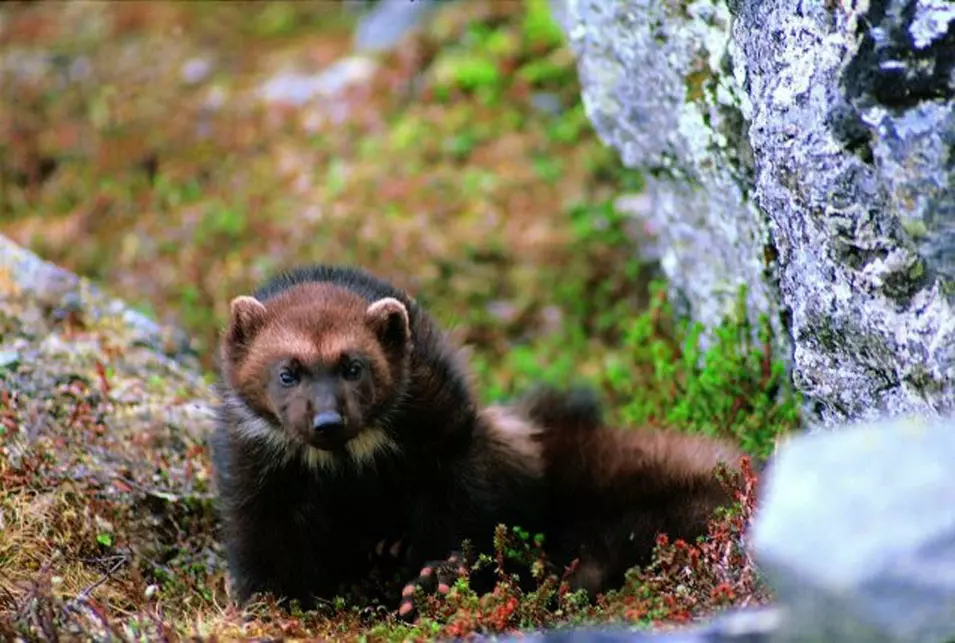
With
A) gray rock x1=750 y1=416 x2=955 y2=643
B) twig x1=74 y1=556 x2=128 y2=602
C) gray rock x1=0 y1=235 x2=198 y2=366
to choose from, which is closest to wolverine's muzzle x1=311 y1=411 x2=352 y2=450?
twig x1=74 y1=556 x2=128 y2=602

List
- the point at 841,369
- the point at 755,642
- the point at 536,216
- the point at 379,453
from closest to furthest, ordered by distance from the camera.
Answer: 1. the point at 755,642
2. the point at 841,369
3. the point at 379,453
4. the point at 536,216

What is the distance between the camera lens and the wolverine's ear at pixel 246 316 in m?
5.22

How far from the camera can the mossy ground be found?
16.5 feet

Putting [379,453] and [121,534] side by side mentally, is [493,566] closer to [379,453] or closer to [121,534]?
[379,453]

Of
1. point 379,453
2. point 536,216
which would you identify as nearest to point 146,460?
point 379,453

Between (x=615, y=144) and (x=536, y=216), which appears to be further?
(x=536, y=216)

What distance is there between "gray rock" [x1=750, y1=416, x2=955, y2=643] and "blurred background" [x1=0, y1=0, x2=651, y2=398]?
5.81 m

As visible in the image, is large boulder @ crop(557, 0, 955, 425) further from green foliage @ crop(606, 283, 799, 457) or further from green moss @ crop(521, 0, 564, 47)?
green moss @ crop(521, 0, 564, 47)

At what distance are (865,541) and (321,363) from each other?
267 cm

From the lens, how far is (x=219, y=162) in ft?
37.2

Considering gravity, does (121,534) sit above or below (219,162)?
above

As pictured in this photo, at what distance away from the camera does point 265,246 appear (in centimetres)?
991

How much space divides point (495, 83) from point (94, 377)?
587cm

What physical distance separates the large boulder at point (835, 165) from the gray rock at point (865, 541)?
107 cm
